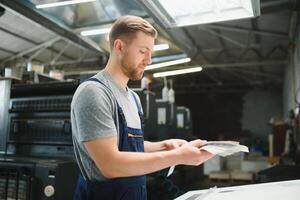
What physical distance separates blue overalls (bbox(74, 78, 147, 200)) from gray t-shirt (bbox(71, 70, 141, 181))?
0.08ft

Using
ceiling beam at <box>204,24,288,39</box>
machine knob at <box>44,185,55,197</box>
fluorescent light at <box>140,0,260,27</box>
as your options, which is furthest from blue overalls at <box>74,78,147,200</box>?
ceiling beam at <box>204,24,288,39</box>

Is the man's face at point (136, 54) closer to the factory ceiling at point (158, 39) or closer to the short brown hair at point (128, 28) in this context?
→ the short brown hair at point (128, 28)

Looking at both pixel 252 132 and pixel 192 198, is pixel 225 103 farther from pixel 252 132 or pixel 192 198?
pixel 192 198

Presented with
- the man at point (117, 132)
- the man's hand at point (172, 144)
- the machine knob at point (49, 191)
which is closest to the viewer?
the man at point (117, 132)

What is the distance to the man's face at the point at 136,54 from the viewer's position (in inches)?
42.7

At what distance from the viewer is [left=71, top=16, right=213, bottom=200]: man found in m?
0.94

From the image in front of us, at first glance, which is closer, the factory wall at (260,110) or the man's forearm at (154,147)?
the man's forearm at (154,147)

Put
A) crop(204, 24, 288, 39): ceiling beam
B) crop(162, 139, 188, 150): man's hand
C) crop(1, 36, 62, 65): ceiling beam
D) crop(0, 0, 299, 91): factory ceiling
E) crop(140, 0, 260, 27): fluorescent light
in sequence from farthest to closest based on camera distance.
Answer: crop(1, 36, 62, 65): ceiling beam, crop(204, 24, 288, 39): ceiling beam, crop(0, 0, 299, 91): factory ceiling, crop(140, 0, 260, 27): fluorescent light, crop(162, 139, 188, 150): man's hand

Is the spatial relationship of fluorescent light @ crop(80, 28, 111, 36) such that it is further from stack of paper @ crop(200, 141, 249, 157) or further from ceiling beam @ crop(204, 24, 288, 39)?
stack of paper @ crop(200, 141, 249, 157)

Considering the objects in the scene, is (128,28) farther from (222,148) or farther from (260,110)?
(260,110)

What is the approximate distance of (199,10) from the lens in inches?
70.3

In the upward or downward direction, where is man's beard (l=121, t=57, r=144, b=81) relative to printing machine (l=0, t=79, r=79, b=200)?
upward

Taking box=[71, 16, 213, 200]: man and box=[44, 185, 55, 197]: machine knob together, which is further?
box=[44, 185, 55, 197]: machine knob

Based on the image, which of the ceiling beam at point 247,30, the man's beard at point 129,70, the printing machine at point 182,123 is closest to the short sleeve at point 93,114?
Answer: the man's beard at point 129,70
